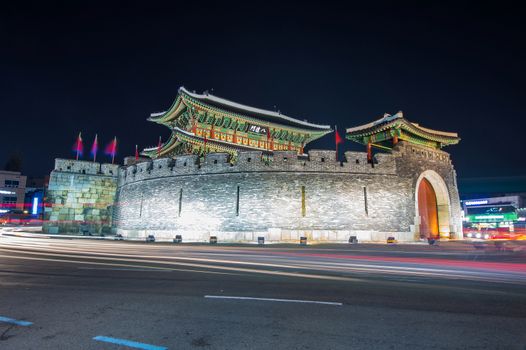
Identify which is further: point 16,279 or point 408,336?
point 16,279

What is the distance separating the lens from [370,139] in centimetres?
2212

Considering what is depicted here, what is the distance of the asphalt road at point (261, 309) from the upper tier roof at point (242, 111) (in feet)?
67.1

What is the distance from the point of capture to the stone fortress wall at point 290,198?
53.6 feet

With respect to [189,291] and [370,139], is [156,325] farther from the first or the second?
[370,139]

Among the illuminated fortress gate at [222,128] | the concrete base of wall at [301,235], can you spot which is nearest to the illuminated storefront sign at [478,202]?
the illuminated fortress gate at [222,128]

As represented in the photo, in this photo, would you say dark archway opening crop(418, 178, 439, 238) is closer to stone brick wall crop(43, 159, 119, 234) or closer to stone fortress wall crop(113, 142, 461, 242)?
stone fortress wall crop(113, 142, 461, 242)

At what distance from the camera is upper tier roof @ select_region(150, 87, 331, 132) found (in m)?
25.4

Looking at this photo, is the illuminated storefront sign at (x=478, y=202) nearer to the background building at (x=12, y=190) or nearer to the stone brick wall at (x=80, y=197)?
the stone brick wall at (x=80, y=197)

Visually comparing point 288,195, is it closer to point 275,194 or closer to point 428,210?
point 275,194

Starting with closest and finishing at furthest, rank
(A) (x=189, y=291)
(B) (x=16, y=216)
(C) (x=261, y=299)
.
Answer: (C) (x=261, y=299) → (A) (x=189, y=291) → (B) (x=16, y=216)

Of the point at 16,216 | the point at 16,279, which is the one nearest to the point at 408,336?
→ the point at 16,279

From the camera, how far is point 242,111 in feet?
93.4

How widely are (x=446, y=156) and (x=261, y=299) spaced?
→ 22.3 m

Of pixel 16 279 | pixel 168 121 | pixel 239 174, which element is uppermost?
pixel 168 121
